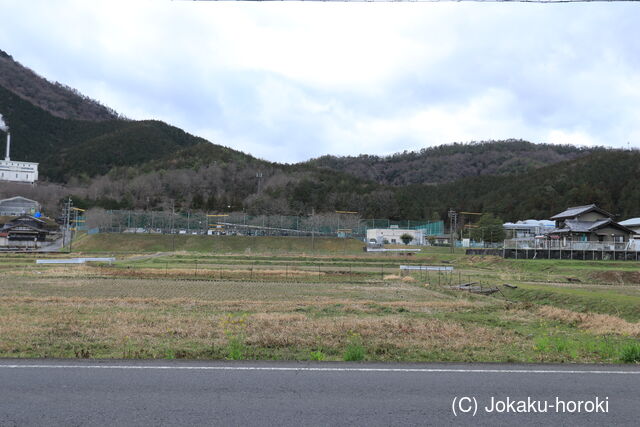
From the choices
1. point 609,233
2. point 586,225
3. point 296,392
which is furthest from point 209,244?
point 296,392

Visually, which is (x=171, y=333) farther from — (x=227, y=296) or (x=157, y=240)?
(x=157, y=240)

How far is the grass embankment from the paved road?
211 ft

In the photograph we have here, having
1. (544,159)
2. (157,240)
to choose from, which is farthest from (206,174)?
(544,159)

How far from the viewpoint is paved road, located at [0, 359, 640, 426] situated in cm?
481

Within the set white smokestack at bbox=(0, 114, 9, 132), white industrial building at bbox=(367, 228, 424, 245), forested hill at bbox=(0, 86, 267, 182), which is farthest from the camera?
forested hill at bbox=(0, 86, 267, 182)

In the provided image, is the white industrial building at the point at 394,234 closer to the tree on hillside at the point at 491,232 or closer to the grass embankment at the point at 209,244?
the tree on hillside at the point at 491,232

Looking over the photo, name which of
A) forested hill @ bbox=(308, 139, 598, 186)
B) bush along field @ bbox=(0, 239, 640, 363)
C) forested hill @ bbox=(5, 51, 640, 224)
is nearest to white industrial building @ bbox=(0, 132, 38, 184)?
forested hill @ bbox=(5, 51, 640, 224)

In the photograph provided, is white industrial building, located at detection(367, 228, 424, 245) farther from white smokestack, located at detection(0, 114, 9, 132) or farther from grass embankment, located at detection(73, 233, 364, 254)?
white smokestack, located at detection(0, 114, 9, 132)

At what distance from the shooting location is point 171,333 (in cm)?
1012

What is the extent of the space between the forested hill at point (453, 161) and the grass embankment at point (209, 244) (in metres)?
96.5

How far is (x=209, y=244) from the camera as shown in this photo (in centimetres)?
7581

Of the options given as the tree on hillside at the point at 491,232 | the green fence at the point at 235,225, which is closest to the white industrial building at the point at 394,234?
the green fence at the point at 235,225

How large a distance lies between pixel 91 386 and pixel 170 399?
3.83 feet

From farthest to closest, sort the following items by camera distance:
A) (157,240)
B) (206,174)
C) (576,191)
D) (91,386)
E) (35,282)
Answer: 1. (206,174)
2. (576,191)
3. (157,240)
4. (35,282)
5. (91,386)
